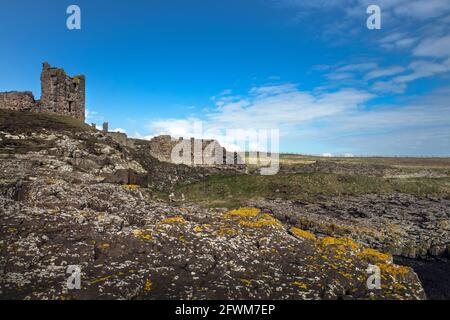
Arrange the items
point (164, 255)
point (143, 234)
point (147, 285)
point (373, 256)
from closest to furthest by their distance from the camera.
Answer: point (147, 285) → point (164, 255) → point (143, 234) → point (373, 256)

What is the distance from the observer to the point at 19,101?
1764 inches

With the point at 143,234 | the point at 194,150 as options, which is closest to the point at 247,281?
the point at 143,234

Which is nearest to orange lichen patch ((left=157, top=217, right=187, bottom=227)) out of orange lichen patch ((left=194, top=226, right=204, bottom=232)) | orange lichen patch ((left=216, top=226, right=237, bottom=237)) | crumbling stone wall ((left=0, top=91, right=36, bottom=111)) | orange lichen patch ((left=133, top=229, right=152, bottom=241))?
orange lichen patch ((left=194, top=226, right=204, bottom=232))

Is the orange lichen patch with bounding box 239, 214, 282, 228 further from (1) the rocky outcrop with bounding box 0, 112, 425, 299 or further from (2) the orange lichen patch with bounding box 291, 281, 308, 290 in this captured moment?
(2) the orange lichen patch with bounding box 291, 281, 308, 290

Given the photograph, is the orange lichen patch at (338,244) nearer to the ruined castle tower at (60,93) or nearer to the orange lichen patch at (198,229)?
the orange lichen patch at (198,229)

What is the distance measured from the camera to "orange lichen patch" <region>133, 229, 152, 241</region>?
7455 millimetres

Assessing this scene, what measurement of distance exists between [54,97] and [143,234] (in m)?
43.8

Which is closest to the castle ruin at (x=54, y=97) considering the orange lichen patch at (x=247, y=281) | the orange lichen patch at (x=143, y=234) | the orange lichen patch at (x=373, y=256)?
the orange lichen patch at (x=143, y=234)

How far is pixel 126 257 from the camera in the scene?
6.73 m

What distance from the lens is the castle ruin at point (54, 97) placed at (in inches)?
1718

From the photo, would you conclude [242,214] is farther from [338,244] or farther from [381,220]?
[381,220]
